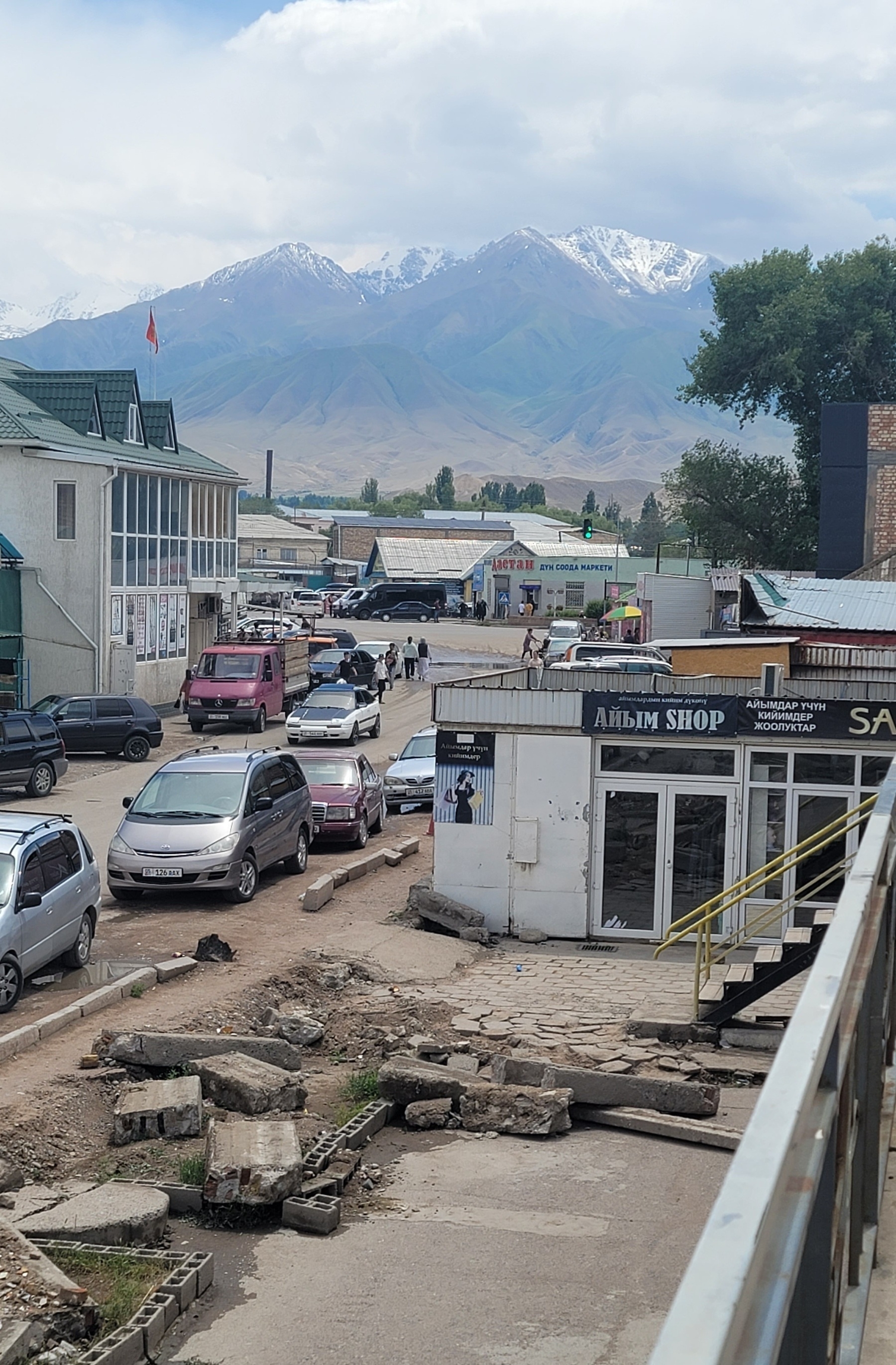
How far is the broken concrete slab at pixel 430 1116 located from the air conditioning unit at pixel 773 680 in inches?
344

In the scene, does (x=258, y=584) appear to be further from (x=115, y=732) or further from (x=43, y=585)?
(x=115, y=732)

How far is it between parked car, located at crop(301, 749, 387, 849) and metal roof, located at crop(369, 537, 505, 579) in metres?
74.2

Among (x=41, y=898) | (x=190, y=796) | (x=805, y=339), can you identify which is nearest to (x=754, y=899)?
(x=190, y=796)

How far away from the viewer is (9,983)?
12977 mm

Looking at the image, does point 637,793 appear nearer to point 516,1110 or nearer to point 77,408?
point 516,1110

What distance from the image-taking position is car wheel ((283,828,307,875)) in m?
20.5

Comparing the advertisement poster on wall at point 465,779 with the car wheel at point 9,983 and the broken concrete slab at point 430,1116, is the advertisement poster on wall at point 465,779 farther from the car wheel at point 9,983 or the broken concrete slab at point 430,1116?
the broken concrete slab at point 430,1116

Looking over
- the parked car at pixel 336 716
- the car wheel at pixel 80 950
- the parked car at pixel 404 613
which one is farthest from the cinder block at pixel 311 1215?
the parked car at pixel 404 613

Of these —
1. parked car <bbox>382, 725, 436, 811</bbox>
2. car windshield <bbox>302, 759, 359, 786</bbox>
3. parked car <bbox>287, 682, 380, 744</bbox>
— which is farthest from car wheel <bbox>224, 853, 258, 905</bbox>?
parked car <bbox>287, 682, 380, 744</bbox>

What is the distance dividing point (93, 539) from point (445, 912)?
23781 millimetres

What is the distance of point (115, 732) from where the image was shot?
32.8m

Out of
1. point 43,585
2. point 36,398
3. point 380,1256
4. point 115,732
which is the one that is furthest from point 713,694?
point 36,398

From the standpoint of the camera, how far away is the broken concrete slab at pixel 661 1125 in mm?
A: 10172

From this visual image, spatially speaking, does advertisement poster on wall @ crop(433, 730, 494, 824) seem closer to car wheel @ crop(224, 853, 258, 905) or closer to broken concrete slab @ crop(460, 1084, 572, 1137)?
car wheel @ crop(224, 853, 258, 905)
